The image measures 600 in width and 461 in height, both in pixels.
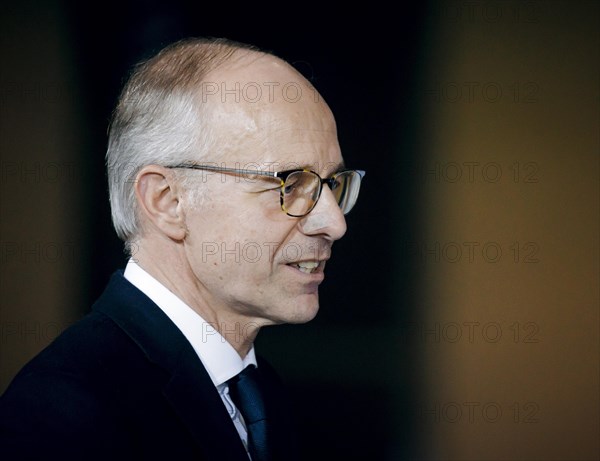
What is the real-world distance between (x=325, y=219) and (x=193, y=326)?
312 mm

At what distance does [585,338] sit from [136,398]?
6.92 ft

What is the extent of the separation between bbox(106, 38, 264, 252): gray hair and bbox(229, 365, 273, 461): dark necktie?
35cm

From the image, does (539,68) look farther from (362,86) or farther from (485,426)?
(485,426)

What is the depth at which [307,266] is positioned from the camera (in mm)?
1340

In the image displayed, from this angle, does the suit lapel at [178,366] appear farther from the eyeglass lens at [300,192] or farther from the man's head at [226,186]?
the eyeglass lens at [300,192]

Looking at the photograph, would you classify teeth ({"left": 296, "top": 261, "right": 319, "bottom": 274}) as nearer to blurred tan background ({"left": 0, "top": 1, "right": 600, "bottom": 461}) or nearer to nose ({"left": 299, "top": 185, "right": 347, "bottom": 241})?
nose ({"left": 299, "top": 185, "right": 347, "bottom": 241})

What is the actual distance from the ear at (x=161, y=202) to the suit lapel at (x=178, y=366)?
0.13m

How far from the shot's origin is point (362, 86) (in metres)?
2.57

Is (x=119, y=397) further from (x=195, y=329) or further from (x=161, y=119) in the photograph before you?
(x=161, y=119)

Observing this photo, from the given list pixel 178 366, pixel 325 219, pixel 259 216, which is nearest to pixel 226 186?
Answer: pixel 259 216

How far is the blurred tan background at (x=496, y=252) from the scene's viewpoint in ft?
8.61

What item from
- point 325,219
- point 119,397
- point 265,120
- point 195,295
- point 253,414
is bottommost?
point 253,414

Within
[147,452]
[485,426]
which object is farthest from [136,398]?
[485,426]

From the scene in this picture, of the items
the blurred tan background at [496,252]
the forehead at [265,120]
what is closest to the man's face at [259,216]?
the forehead at [265,120]
